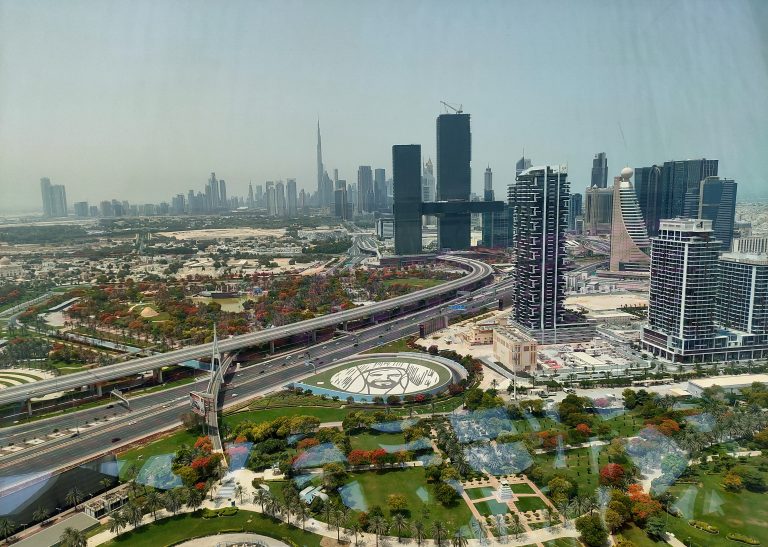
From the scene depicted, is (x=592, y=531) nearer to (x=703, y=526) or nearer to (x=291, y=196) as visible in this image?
(x=703, y=526)

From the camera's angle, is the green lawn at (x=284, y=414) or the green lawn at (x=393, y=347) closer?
the green lawn at (x=284, y=414)

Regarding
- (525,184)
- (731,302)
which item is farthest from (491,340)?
(731,302)

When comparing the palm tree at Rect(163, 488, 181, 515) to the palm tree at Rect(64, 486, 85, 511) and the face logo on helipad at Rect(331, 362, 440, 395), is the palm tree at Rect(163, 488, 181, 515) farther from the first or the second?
the face logo on helipad at Rect(331, 362, 440, 395)

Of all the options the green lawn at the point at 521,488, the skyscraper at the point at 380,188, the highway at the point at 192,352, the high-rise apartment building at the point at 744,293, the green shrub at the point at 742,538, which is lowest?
the green lawn at the point at 521,488

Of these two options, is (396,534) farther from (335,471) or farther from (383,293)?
(383,293)

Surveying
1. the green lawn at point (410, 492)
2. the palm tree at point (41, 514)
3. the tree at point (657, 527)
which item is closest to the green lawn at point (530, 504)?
the green lawn at point (410, 492)

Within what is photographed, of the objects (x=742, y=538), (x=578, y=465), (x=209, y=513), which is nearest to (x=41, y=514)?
(x=209, y=513)

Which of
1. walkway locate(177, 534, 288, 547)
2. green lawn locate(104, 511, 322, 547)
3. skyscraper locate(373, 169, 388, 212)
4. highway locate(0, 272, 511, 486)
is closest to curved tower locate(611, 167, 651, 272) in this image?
highway locate(0, 272, 511, 486)

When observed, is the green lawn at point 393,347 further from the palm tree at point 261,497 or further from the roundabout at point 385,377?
the palm tree at point 261,497
